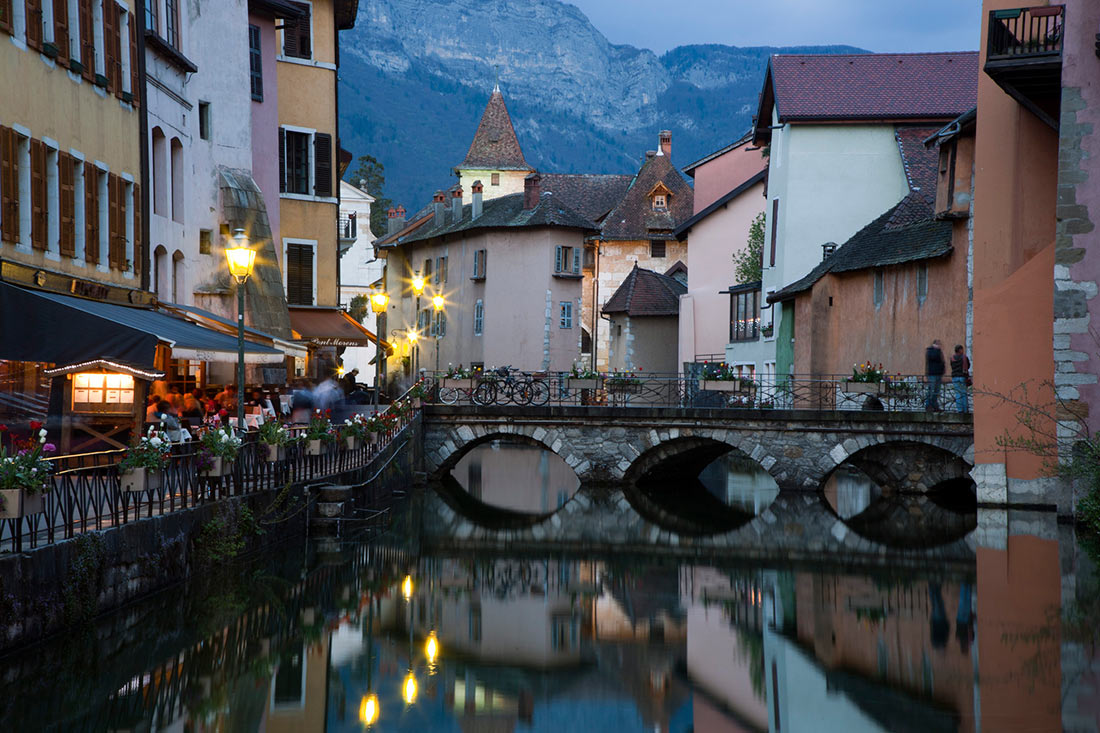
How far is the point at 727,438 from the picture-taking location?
32188 mm

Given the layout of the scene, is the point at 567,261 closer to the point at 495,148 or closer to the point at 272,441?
the point at 495,148

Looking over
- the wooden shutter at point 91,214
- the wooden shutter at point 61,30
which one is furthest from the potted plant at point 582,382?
the wooden shutter at point 61,30

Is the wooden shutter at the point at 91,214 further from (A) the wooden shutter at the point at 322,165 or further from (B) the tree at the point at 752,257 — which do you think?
(B) the tree at the point at 752,257

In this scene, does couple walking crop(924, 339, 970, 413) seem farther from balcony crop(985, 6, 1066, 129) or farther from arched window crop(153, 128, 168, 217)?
arched window crop(153, 128, 168, 217)

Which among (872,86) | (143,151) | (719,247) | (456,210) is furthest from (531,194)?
(143,151)

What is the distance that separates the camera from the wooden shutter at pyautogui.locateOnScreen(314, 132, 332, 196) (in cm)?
3425

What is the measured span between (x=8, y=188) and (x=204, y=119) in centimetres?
1206

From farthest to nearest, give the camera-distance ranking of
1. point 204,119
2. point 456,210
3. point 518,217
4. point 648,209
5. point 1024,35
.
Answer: point 648,209 < point 456,210 < point 518,217 < point 204,119 < point 1024,35

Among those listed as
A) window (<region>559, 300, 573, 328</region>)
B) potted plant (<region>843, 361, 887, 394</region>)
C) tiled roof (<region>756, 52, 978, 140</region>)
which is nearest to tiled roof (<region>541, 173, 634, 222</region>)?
window (<region>559, 300, 573, 328</region>)

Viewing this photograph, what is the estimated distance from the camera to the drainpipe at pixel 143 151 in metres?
22.9

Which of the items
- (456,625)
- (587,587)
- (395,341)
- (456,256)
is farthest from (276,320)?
(395,341)

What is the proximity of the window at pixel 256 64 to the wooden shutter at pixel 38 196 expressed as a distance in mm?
13682

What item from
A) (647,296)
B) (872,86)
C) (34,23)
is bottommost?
(647,296)

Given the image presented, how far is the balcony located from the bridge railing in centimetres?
837
